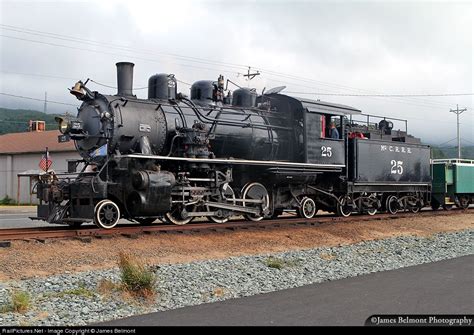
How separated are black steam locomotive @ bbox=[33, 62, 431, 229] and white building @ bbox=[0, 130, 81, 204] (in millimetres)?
25670

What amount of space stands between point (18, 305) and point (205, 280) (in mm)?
2930

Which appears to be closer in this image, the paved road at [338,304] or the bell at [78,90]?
the paved road at [338,304]

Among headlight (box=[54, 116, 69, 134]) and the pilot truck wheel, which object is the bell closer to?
headlight (box=[54, 116, 69, 134])

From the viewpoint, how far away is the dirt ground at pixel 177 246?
9055mm

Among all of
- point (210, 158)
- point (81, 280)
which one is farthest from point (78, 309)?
point (210, 158)

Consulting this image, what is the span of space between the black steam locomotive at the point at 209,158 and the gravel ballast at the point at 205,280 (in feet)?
9.45

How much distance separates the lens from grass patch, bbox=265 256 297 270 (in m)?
9.73

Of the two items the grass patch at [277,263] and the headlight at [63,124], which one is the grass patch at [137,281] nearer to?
the grass patch at [277,263]

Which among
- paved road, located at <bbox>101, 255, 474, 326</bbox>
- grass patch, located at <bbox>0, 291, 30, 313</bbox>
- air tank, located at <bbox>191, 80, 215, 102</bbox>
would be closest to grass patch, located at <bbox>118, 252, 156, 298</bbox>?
paved road, located at <bbox>101, 255, 474, 326</bbox>

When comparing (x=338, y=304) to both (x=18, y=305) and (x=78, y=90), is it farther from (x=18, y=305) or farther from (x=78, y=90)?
(x=78, y=90)

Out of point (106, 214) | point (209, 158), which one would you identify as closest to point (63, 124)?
point (106, 214)

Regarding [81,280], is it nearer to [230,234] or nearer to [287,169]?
[230,234]

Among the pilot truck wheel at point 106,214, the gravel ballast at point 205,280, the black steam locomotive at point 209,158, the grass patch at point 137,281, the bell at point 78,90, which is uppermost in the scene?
the bell at point 78,90

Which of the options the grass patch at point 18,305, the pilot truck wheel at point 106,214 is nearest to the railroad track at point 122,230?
the pilot truck wheel at point 106,214
